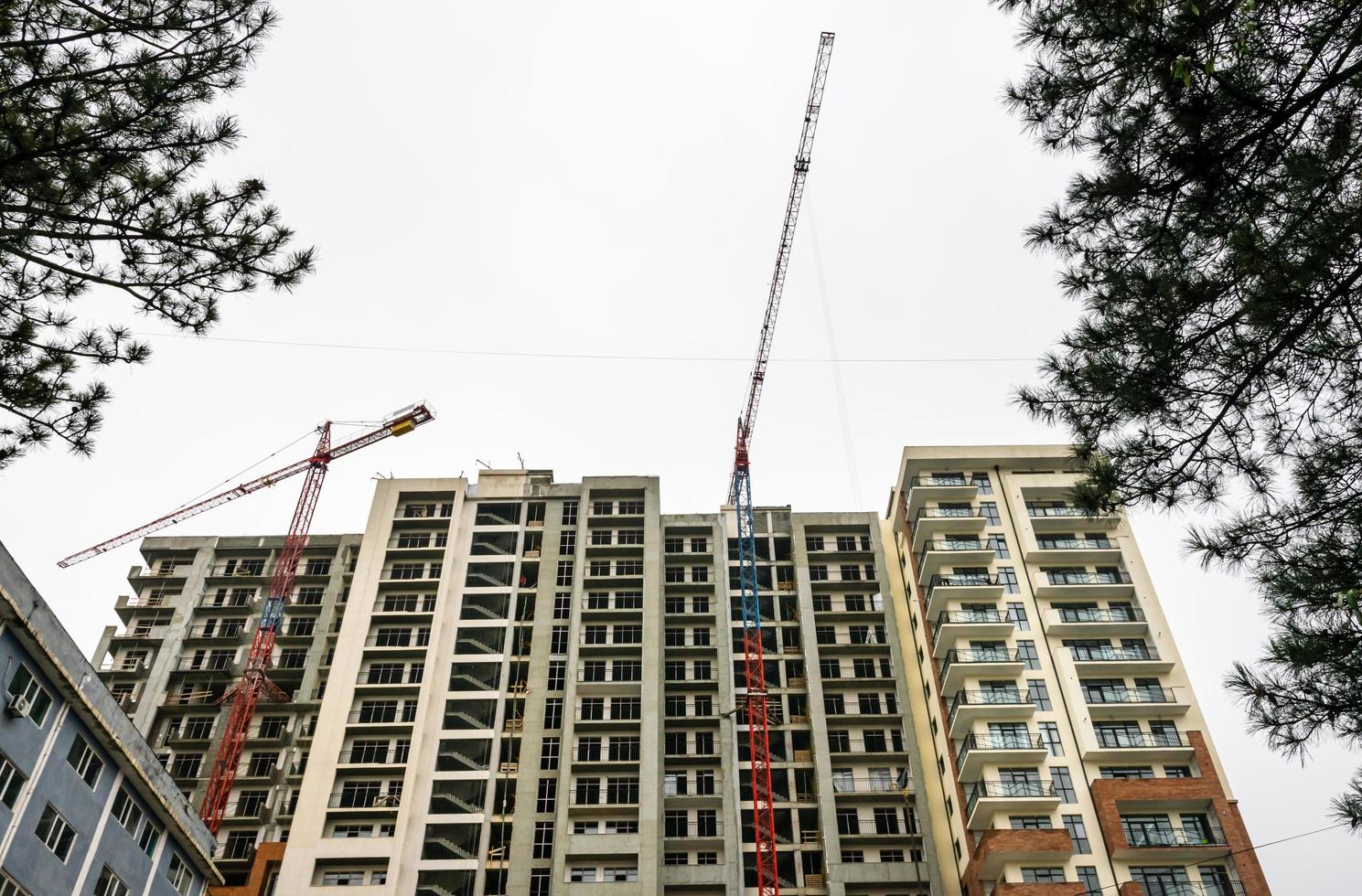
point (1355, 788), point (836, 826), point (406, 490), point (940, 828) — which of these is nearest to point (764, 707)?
point (836, 826)

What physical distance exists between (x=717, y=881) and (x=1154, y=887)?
897 inches

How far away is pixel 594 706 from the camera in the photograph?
216 feet

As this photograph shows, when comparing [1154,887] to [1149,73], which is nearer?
[1149,73]

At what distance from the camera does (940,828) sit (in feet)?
202

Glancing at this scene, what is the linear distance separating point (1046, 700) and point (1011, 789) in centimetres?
653

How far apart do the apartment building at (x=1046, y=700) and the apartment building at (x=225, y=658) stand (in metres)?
40.0

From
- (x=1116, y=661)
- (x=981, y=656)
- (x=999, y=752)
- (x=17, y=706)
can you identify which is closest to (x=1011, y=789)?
(x=999, y=752)

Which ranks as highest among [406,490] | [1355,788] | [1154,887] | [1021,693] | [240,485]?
[240,485]

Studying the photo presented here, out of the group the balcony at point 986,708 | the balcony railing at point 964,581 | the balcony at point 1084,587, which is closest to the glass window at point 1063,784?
the balcony at point 986,708

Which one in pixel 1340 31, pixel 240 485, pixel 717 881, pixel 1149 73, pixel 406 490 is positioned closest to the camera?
pixel 1340 31

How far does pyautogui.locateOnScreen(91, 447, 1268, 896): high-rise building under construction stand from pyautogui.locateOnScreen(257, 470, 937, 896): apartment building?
189mm

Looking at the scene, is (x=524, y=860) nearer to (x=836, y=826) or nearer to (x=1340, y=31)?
(x=836, y=826)

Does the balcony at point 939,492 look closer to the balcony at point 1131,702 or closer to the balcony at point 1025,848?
the balcony at point 1131,702

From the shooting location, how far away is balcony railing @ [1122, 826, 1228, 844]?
52.7m
